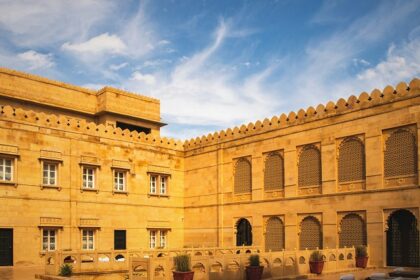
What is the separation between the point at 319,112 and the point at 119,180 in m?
11.7

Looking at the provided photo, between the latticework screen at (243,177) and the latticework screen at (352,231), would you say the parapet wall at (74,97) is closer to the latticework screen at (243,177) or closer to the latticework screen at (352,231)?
the latticework screen at (243,177)

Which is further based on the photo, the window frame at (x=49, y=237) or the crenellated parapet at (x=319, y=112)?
the window frame at (x=49, y=237)

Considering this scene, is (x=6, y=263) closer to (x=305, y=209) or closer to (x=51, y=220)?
(x=51, y=220)

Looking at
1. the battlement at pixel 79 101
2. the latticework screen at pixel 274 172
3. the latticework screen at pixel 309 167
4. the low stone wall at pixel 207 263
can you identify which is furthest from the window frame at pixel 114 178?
the latticework screen at pixel 309 167

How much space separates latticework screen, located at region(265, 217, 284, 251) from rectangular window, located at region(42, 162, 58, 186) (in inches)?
448

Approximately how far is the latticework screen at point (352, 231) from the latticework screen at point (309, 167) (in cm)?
237

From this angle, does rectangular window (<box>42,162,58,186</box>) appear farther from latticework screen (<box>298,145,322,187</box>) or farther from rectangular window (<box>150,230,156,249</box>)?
latticework screen (<box>298,145,322,187</box>)

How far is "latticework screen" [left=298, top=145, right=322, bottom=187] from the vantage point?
2303 cm

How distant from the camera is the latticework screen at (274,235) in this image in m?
24.4

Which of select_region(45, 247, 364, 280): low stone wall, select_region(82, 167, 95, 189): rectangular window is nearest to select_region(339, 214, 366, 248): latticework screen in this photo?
select_region(45, 247, 364, 280): low stone wall

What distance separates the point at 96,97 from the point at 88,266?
18.0m

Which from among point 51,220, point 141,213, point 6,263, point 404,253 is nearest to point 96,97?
point 141,213

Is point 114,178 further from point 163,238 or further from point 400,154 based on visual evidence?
point 400,154

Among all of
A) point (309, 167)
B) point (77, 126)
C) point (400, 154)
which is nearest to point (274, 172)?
point (309, 167)
